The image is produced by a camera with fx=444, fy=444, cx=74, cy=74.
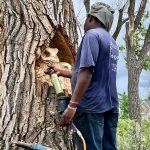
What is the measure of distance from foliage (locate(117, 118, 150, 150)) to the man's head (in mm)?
4278

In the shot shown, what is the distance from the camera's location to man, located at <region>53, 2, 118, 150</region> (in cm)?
352

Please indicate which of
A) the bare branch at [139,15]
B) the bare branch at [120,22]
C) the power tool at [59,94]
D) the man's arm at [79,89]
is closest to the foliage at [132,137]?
the power tool at [59,94]

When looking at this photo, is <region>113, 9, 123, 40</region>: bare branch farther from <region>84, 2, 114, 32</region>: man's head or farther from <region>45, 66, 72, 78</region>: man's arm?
<region>84, 2, 114, 32</region>: man's head

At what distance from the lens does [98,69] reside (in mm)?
3660

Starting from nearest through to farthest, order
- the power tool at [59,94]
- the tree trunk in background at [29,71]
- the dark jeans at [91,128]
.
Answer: the dark jeans at [91,128]
the power tool at [59,94]
the tree trunk in background at [29,71]

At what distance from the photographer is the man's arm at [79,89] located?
3498 mm

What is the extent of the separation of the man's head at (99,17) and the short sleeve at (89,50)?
25 cm

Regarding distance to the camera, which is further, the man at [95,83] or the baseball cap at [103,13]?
the baseball cap at [103,13]

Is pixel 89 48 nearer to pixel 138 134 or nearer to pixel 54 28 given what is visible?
pixel 54 28

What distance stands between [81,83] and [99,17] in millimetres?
632

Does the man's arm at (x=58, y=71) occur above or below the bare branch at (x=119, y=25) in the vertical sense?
below

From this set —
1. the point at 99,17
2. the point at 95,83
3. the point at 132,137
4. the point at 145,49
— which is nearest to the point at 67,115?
the point at 95,83

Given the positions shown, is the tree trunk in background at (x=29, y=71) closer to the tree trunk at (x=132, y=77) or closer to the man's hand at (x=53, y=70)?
the man's hand at (x=53, y=70)

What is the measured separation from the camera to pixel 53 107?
4.05m
